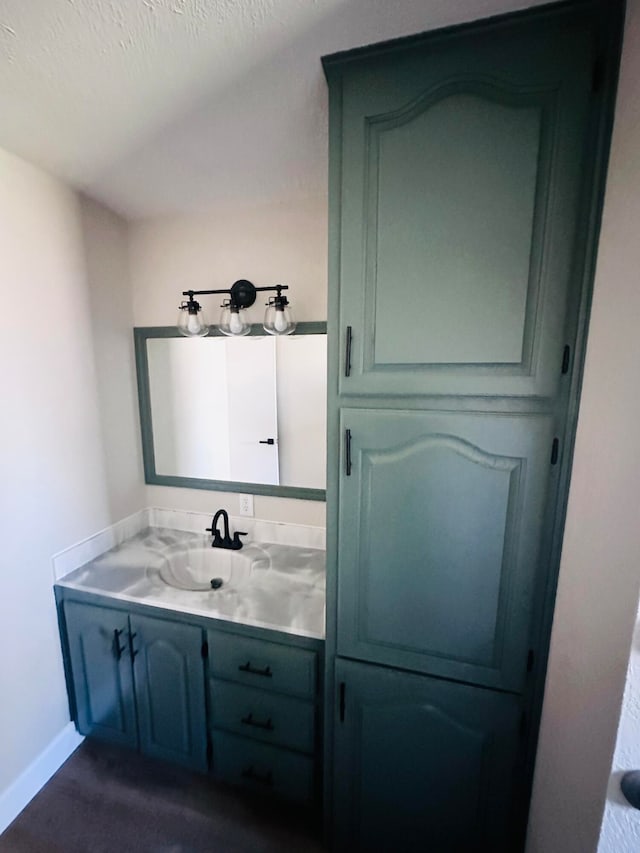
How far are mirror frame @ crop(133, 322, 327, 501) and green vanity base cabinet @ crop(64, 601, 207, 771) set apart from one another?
634mm

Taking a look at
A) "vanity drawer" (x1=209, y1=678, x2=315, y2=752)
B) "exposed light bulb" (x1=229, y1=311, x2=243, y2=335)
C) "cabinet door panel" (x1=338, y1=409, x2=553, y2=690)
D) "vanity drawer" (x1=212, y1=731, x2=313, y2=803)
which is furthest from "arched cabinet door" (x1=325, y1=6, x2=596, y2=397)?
"vanity drawer" (x1=212, y1=731, x2=313, y2=803)

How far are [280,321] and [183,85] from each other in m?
0.75

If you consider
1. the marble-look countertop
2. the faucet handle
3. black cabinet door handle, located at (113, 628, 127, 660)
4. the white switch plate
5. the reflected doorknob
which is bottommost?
black cabinet door handle, located at (113, 628, 127, 660)

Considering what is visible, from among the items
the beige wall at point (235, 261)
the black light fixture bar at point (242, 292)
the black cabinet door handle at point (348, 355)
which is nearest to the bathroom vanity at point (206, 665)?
the beige wall at point (235, 261)

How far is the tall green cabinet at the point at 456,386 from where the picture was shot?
0.79 m

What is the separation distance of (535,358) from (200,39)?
1.07 meters

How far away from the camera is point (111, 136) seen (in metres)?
1.19

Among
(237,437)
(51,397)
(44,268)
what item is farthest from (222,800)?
(44,268)

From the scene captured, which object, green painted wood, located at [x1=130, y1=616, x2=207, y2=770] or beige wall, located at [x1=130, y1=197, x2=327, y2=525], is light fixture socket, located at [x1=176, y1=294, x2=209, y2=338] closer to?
beige wall, located at [x1=130, y1=197, x2=327, y2=525]

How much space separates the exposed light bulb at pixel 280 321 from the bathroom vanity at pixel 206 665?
101 centimetres

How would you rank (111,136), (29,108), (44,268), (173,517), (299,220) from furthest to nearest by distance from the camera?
(173,517)
(299,220)
(44,268)
(111,136)
(29,108)

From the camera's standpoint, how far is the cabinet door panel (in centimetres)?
90

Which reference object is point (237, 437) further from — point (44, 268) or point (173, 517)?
point (44, 268)

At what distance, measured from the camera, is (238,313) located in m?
1.61
